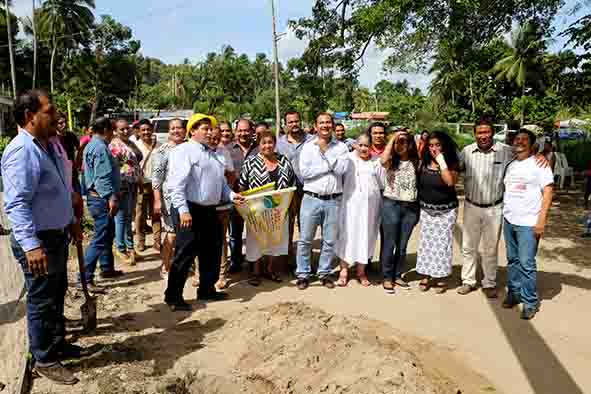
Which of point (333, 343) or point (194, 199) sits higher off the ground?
point (194, 199)

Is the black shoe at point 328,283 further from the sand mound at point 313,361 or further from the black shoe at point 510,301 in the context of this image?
the black shoe at point 510,301

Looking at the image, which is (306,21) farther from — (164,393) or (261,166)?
(164,393)

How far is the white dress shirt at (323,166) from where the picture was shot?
186 inches

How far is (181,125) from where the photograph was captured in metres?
5.47

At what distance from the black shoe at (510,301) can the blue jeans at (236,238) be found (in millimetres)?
2863

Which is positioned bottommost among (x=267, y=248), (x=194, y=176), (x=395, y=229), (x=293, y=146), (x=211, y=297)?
(x=211, y=297)

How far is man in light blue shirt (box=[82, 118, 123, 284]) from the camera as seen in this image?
15.5 feet

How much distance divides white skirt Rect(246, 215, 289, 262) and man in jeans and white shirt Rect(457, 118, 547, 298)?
1875 millimetres

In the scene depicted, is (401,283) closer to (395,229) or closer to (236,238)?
(395,229)

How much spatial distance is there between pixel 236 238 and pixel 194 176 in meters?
1.54

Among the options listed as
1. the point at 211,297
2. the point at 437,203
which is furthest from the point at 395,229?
the point at 211,297

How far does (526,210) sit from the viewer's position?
13.9ft

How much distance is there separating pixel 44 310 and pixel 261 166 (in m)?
2.54

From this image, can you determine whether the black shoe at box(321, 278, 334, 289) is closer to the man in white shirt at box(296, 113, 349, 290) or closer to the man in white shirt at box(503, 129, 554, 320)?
the man in white shirt at box(296, 113, 349, 290)
